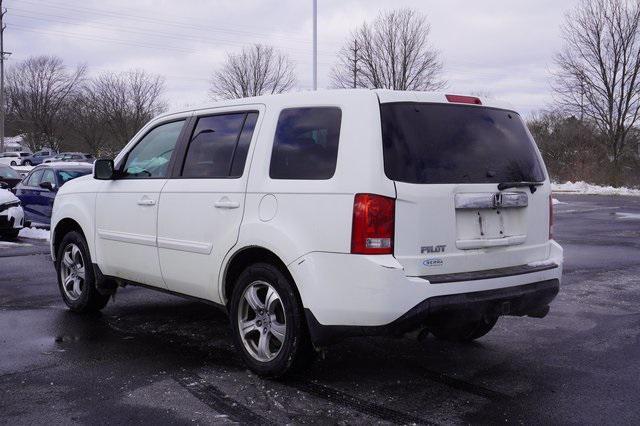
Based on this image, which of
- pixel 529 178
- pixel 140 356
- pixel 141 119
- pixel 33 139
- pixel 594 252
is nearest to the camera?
pixel 529 178

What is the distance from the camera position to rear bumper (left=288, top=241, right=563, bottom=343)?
3658 mm

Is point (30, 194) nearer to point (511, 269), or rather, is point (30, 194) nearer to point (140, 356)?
point (140, 356)

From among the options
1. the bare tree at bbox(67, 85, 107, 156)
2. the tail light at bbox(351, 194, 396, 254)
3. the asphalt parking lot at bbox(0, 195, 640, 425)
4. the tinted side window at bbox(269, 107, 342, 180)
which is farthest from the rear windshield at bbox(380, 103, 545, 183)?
the bare tree at bbox(67, 85, 107, 156)

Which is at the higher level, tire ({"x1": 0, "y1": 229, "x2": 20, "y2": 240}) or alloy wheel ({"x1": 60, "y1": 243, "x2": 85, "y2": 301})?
alloy wheel ({"x1": 60, "y1": 243, "x2": 85, "y2": 301})

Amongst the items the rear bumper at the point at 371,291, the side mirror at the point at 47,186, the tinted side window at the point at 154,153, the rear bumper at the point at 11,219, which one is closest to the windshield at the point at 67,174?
the side mirror at the point at 47,186

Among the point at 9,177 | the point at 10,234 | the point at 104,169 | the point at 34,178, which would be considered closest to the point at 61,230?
the point at 104,169

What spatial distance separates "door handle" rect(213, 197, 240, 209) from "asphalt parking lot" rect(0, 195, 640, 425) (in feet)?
3.79

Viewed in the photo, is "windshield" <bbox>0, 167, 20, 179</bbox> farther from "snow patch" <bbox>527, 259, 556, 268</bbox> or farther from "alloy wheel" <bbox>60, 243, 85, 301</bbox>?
"snow patch" <bbox>527, 259, 556, 268</bbox>

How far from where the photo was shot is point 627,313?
6352 millimetres

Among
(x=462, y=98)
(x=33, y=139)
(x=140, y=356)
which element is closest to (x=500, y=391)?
(x=462, y=98)

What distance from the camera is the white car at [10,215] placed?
1223 centimetres

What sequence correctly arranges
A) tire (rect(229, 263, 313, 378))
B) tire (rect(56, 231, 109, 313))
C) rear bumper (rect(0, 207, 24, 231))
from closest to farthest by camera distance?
tire (rect(229, 263, 313, 378)) → tire (rect(56, 231, 109, 313)) → rear bumper (rect(0, 207, 24, 231))

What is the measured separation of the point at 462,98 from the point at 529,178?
740 mm

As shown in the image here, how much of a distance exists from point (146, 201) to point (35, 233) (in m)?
9.28
